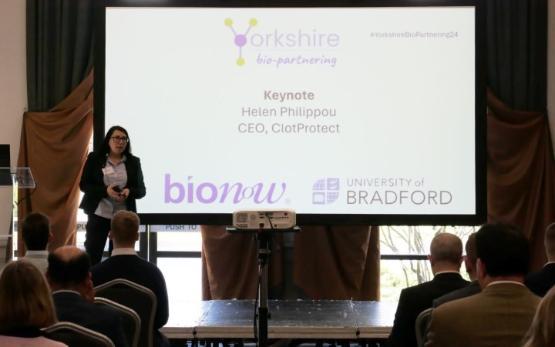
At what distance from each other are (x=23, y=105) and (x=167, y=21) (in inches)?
65.1

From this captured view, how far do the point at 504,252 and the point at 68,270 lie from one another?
4.67ft

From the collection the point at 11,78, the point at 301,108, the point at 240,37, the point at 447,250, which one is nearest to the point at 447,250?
the point at 447,250

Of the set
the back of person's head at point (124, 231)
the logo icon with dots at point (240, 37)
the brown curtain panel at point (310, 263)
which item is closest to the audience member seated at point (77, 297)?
the back of person's head at point (124, 231)

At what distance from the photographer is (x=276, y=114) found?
5.64 meters

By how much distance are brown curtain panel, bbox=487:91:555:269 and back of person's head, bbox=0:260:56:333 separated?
4904mm

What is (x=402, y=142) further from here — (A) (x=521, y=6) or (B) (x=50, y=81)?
(B) (x=50, y=81)

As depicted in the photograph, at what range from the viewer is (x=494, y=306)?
2.08 meters

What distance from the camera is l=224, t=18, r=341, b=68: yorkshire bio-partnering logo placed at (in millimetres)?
5641

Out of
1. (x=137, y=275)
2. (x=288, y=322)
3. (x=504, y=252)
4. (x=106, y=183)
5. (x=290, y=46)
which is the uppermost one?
(x=290, y=46)

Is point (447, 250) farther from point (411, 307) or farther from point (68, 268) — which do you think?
point (68, 268)

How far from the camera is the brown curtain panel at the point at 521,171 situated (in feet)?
20.3

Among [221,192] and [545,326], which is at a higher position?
[221,192]

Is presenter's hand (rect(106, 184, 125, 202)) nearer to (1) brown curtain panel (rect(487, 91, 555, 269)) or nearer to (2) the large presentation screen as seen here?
(2) the large presentation screen

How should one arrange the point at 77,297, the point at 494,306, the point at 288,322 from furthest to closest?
the point at 288,322
the point at 77,297
the point at 494,306
